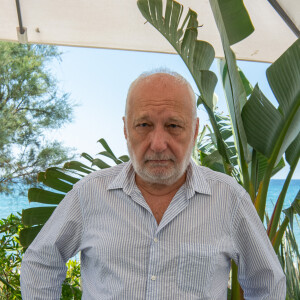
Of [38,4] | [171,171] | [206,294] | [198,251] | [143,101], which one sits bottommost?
[206,294]

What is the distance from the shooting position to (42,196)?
6.11 ft

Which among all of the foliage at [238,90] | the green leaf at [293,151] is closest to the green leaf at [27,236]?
the foliage at [238,90]

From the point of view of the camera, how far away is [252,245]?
3.64 feet

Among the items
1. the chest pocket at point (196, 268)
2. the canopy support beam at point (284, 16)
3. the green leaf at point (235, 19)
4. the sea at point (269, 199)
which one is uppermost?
the canopy support beam at point (284, 16)

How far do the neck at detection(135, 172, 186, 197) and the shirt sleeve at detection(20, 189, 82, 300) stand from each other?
18 centimetres

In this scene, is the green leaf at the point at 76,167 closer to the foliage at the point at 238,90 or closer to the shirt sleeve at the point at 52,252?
the foliage at the point at 238,90

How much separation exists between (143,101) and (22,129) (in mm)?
9499

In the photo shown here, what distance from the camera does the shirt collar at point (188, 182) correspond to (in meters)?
1.13

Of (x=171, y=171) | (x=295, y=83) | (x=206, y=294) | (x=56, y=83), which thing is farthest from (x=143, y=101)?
(x=56, y=83)

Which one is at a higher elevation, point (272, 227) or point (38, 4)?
point (38, 4)

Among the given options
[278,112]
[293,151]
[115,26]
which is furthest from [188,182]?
[115,26]

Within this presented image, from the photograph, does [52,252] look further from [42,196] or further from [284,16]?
[284,16]

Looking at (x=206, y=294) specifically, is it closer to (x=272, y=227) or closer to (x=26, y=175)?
(x=272, y=227)

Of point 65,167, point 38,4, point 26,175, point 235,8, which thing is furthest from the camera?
point 26,175
